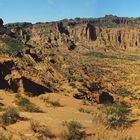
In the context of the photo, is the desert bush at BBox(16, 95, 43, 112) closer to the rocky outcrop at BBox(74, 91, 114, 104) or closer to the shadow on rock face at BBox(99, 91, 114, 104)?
the rocky outcrop at BBox(74, 91, 114, 104)

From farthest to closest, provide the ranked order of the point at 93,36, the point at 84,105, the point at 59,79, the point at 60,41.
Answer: the point at 93,36
the point at 60,41
the point at 59,79
the point at 84,105

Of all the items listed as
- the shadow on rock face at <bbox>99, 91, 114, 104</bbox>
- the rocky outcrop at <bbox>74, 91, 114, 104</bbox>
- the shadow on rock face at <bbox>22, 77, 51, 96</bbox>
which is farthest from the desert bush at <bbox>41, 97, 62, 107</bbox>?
the shadow on rock face at <bbox>99, 91, 114, 104</bbox>

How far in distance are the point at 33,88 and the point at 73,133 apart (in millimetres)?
10801

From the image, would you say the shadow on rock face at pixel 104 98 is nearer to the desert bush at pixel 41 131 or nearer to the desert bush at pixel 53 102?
the desert bush at pixel 53 102

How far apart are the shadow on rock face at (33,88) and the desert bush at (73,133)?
30.5 feet

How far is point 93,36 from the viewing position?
18200 cm

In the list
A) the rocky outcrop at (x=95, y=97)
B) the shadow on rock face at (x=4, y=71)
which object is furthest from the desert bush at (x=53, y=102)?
the rocky outcrop at (x=95, y=97)

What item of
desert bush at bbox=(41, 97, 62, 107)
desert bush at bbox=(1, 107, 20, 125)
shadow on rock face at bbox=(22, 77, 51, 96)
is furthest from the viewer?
shadow on rock face at bbox=(22, 77, 51, 96)

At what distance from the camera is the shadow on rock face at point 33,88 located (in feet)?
79.1

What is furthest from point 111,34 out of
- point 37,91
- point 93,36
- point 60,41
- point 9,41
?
point 37,91

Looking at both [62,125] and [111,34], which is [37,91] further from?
[111,34]

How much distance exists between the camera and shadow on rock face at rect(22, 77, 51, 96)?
→ 2411cm

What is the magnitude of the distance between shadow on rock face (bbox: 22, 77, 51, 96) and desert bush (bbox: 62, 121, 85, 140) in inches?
366

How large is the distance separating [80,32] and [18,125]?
6679 inches
